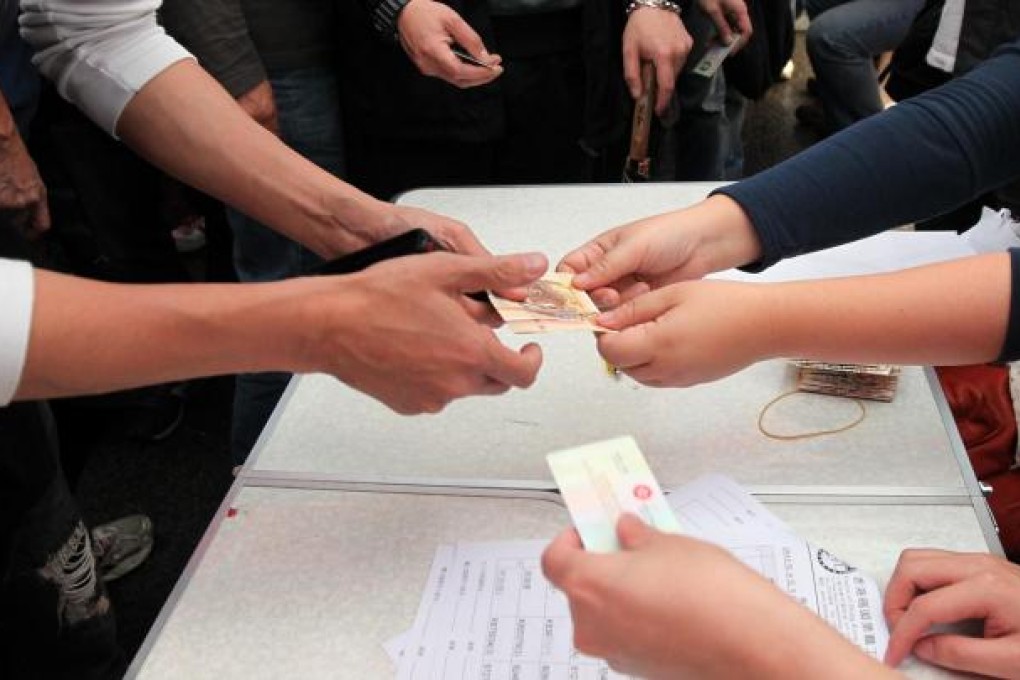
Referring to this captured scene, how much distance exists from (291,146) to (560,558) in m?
1.29

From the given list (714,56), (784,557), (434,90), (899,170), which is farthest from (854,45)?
(784,557)

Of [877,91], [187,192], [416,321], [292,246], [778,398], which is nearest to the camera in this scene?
[416,321]

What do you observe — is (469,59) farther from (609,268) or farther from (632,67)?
(609,268)

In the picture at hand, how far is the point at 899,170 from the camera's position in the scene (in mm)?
1122

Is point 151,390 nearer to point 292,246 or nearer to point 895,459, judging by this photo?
point 292,246

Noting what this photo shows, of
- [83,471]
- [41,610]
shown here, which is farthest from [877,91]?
[41,610]

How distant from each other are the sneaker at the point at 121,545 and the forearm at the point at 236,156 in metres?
0.99

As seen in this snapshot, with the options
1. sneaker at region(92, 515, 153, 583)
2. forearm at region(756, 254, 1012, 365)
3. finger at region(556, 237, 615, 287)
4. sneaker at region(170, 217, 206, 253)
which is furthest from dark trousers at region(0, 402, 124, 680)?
sneaker at region(170, 217, 206, 253)

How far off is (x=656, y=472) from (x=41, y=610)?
2.74 feet

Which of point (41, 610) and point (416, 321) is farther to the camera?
point (41, 610)

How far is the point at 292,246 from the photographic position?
1.70 m

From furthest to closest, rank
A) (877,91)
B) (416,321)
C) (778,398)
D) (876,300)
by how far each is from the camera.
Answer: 1. (877,91)
2. (778,398)
3. (876,300)
4. (416,321)

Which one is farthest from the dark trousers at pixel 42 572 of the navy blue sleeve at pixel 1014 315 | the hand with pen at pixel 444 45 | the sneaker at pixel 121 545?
the navy blue sleeve at pixel 1014 315

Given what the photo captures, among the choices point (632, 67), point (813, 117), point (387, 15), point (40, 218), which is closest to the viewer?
point (40, 218)
